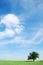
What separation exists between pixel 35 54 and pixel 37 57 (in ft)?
9.48

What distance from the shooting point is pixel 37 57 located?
136500 millimetres

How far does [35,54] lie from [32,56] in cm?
293

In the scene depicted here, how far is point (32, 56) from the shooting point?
13688cm

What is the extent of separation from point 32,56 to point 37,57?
161 inches

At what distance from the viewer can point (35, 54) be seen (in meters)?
137
